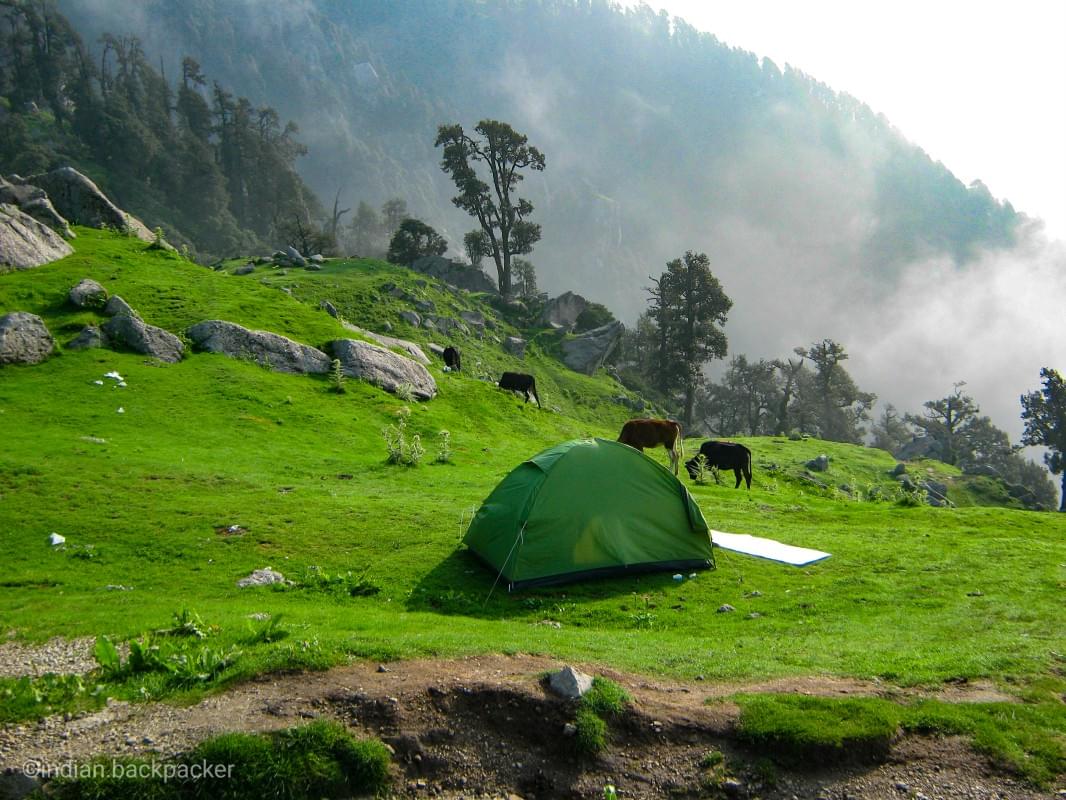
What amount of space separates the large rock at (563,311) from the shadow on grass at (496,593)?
5935cm

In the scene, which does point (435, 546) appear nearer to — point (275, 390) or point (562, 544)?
point (562, 544)

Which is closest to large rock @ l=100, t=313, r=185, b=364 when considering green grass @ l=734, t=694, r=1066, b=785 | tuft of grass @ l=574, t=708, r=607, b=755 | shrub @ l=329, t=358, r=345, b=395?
shrub @ l=329, t=358, r=345, b=395

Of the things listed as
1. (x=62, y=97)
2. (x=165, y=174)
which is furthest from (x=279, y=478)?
(x=62, y=97)

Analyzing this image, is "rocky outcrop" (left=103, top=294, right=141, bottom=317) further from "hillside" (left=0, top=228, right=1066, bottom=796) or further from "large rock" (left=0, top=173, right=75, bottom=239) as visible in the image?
"large rock" (left=0, top=173, right=75, bottom=239)

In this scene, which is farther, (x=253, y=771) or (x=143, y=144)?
(x=143, y=144)

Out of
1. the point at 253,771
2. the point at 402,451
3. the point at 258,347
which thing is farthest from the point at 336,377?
the point at 253,771

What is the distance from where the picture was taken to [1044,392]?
66125 mm

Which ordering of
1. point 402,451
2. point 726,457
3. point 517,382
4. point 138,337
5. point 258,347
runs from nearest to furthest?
point 402,451 → point 138,337 → point 726,457 → point 258,347 → point 517,382

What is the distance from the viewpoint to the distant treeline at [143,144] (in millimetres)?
89062

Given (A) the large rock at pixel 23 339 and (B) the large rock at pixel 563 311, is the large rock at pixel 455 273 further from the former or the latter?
(A) the large rock at pixel 23 339

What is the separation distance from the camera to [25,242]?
32.2 meters

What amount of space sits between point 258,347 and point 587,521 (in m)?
23.2

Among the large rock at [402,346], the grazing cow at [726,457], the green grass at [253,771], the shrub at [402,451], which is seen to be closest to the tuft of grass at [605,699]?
the green grass at [253,771]

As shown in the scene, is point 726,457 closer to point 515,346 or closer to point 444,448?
point 444,448
